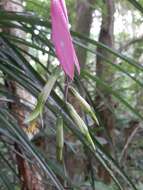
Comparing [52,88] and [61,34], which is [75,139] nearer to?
[52,88]

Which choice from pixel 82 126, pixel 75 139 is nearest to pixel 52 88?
pixel 82 126

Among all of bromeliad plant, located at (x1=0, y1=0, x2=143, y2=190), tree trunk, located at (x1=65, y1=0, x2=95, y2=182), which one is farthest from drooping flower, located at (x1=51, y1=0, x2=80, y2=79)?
tree trunk, located at (x1=65, y1=0, x2=95, y2=182)

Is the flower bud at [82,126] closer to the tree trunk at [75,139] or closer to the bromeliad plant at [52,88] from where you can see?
the bromeliad plant at [52,88]

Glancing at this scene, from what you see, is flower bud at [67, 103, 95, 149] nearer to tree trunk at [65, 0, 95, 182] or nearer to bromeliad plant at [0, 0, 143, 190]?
bromeliad plant at [0, 0, 143, 190]

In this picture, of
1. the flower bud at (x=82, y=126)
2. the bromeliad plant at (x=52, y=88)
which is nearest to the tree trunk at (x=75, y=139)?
the bromeliad plant at (x=52, y=88)

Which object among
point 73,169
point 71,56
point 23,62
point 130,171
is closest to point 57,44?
point 71,56

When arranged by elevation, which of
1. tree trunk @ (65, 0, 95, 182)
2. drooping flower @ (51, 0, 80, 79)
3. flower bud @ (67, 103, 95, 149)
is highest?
drooping flower @ (51, 0, 80, 79)

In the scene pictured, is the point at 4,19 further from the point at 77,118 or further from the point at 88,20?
the point at 88,20

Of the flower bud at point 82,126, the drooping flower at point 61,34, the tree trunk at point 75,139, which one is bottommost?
the tree trunk at point 75,139

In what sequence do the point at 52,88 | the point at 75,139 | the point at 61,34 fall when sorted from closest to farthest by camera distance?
the point at 61,34
the point at 52,88
the point at 75,139

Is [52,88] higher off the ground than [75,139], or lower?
higher

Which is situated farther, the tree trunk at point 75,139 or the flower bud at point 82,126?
the tree trunk at point 75,139
